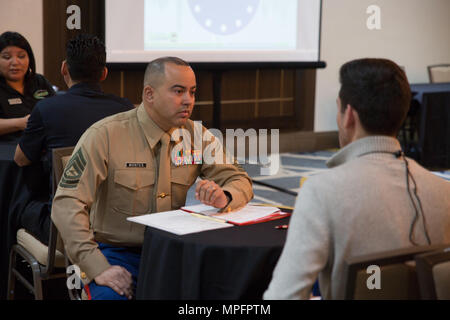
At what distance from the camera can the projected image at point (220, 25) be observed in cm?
636

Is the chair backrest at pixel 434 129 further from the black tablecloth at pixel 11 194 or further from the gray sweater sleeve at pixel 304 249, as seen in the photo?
the gray sweater sleeve at pixel 304 249

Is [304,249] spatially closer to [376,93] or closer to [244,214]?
[376,93]

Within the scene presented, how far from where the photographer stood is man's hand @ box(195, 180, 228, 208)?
6.97ft

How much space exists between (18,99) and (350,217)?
274 cm

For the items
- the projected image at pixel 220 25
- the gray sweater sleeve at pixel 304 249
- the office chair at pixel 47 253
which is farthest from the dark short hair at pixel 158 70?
the projected image at pixel 220 25

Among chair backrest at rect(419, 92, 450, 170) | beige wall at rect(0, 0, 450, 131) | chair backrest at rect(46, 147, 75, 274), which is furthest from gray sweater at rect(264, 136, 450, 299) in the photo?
beige wall at rect(0, 0, 450, 131)

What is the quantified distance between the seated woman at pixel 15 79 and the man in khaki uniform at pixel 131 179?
1.38 metres

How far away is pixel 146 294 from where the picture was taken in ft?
6.39

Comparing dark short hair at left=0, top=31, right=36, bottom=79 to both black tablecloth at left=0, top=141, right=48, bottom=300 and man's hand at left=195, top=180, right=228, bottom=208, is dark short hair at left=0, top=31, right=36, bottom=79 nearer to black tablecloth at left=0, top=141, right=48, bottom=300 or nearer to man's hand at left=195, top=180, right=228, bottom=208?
black tablecloth at left=0, top=141, right=48, bottom=300

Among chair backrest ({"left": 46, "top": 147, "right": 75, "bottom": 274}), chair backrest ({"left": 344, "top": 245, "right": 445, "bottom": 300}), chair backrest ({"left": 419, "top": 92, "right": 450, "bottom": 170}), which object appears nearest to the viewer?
chair backrest ({"left": 344, "top": 245, "right": 445, "bottom": 300})


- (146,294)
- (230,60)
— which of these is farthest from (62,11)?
(146,294)

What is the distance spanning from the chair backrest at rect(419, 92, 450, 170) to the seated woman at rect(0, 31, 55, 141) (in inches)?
184

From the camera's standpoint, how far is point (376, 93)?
148cm
